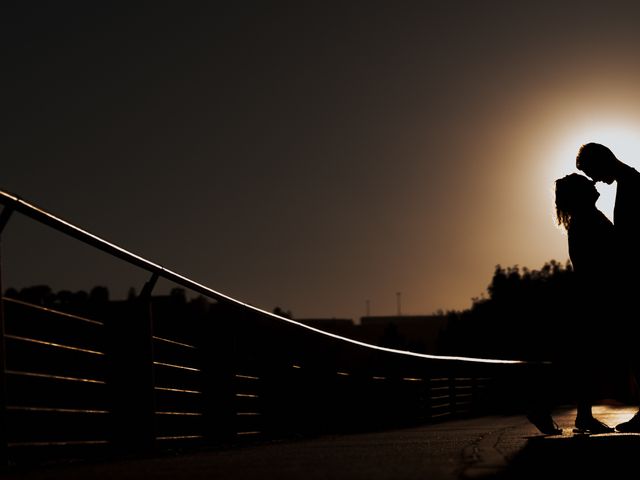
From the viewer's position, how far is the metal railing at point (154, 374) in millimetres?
6840

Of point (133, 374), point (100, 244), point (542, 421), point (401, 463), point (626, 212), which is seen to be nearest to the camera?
point (401, 463)

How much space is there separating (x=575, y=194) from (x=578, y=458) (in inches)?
99.7

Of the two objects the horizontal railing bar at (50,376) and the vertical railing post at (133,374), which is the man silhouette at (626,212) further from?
the horizontal railing bar at (50,376)

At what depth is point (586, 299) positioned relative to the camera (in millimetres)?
9000

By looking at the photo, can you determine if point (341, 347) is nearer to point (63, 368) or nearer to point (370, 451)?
point (370, 451)

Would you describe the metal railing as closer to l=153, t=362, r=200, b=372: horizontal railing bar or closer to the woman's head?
l=153, t=362, r=200, b=372: horizontal railing bar

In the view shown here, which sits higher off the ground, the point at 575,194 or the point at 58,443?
the point at 575,194

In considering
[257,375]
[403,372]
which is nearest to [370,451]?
[257,375]

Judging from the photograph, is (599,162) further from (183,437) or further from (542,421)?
(183,437)

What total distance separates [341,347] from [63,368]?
325 inches

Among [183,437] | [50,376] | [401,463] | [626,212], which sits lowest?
[401,463]

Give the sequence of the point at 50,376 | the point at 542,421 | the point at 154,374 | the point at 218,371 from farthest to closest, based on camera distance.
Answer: the point at 218,371, the point at 542,421, the point at 154,374, the point at 50,376

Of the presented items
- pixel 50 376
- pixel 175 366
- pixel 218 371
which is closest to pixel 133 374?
pixel 175 366

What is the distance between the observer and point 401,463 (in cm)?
686
